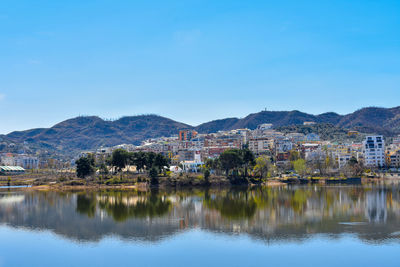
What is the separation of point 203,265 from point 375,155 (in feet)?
318

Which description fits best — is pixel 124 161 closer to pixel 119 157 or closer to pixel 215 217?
pixel 119 157

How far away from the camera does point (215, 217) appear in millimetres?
33875

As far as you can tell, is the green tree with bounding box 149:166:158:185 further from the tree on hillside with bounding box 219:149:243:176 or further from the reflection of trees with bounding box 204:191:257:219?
the reflection of trees with bounding box 204:191:257:219

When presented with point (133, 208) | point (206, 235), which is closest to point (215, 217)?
point (206, 235)

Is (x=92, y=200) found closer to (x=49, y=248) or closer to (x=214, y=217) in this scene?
(x=214, y=217)

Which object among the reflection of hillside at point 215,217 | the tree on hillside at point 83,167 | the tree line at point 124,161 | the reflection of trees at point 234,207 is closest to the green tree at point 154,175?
the tree line at point 124,161

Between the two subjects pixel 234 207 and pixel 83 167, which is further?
pixel 83 167

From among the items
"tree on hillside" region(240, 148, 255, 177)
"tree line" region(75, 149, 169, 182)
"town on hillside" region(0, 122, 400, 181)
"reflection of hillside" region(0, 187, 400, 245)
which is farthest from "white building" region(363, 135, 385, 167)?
"reflection of hillside" region(0, 187, 400, 245)

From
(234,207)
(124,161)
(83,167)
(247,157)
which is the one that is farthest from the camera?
(124,161)

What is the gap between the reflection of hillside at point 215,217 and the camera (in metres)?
27.1

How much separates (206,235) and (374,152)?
9123cm

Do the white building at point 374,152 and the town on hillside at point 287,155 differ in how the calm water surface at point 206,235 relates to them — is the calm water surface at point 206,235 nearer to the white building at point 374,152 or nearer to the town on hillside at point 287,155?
the town on hillside at point 287,155

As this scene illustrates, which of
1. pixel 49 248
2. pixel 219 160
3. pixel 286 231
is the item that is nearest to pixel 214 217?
pixel 286 231

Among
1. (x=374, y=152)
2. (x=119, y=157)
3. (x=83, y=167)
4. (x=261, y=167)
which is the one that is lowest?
(x=261, y=167)
